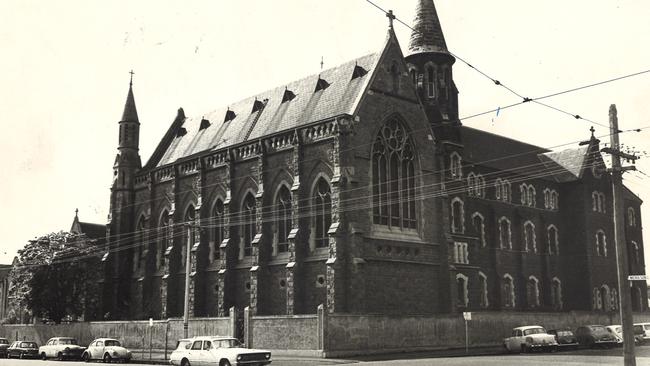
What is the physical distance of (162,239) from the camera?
56.1 metres

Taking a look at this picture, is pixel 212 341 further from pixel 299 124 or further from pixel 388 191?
pixel 299 124

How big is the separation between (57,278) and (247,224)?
19277 mm

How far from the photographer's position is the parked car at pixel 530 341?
123 ft

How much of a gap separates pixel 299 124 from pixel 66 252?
24.8 meters

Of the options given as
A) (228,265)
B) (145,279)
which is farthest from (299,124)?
(145,279)

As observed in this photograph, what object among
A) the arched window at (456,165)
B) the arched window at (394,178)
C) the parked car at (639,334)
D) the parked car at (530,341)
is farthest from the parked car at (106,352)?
the parked car at (639,334)

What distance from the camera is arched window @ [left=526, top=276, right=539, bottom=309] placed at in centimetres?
5794

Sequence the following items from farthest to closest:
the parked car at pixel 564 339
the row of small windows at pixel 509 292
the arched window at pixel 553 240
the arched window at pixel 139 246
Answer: the arched window at pixel 553 240 < the arched window at pixel 139 246 < the row of small windows at pixel 509 292 < the parked car at pixel 564 339

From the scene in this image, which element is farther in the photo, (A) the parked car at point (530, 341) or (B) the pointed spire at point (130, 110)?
(B) the pointed spire at point (130, 110)

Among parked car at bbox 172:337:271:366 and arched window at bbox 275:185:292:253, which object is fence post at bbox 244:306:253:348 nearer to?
arched window at bbox 275:185:292:253

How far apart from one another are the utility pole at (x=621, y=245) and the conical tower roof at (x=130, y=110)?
1920 inches

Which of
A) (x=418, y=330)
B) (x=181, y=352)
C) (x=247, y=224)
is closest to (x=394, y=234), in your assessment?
(x=418, y=330)

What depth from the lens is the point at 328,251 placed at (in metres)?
40.8

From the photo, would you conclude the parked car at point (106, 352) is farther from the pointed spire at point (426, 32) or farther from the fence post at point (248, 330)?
the pointed spire at point (426, 32)
